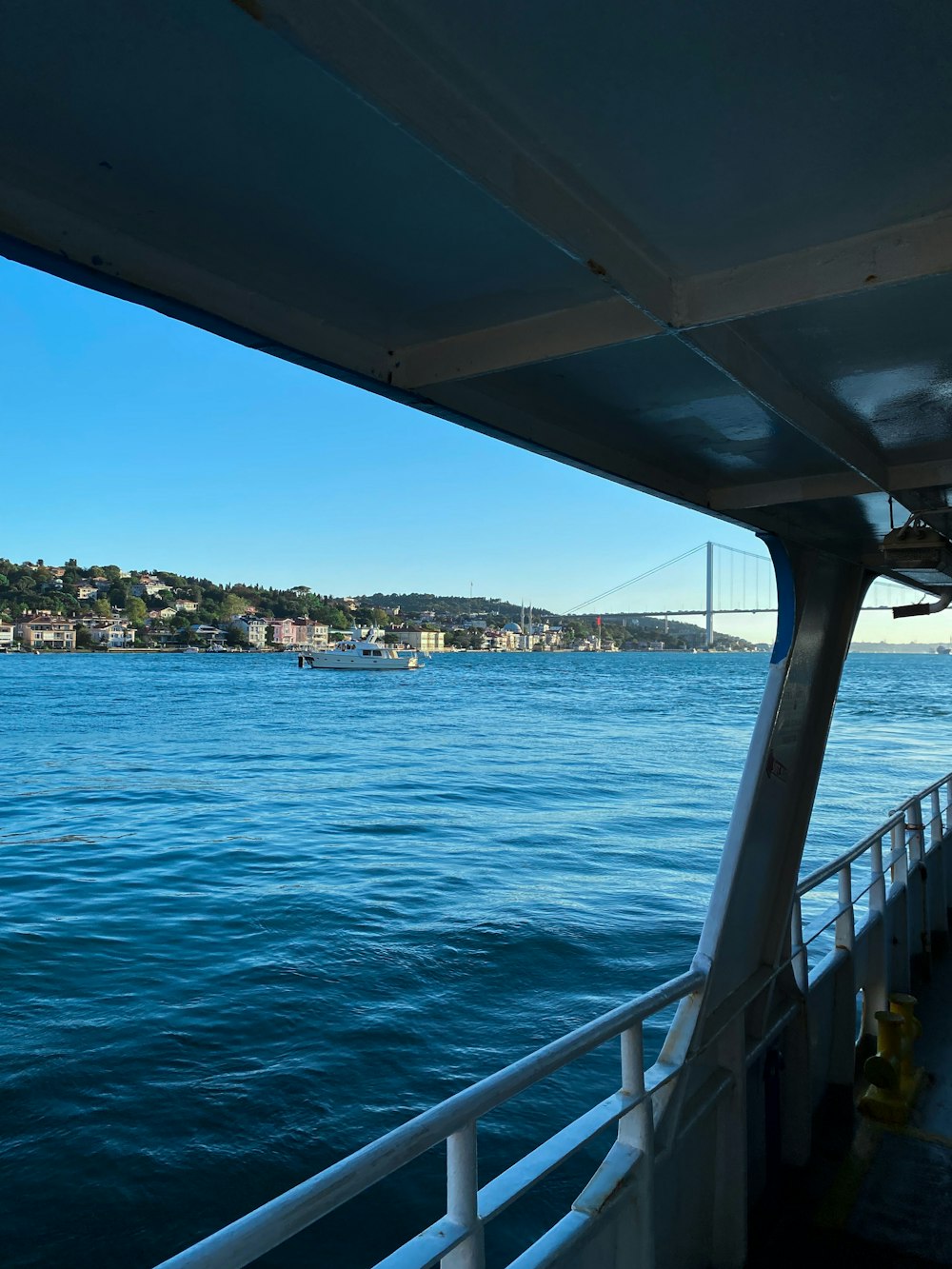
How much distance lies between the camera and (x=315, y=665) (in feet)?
311

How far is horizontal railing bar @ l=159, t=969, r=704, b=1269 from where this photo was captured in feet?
3.71

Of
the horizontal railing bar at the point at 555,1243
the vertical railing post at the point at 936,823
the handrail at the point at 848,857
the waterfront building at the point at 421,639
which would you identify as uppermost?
the waterfront building at the point at 421,639

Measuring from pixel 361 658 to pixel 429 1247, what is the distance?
89716 mm

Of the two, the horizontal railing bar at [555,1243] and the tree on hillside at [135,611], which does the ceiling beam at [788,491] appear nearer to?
the horizontal railing bar at [555,1243]

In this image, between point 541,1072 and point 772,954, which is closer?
point 541,1072

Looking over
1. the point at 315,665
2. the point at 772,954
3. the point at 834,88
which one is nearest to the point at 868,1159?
the point at 772,954

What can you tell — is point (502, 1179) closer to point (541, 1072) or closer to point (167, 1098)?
point (541, 1072)

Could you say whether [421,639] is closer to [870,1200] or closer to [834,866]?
[834,866]

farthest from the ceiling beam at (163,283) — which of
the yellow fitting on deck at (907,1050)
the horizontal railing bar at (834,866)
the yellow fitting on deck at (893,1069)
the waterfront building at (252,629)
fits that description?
the waterfront building at (252,629)

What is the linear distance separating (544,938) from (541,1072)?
935 cm

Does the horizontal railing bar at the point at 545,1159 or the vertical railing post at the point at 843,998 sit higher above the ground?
the horizontal railing bar at the point at 545,1159

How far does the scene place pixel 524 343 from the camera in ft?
6.27

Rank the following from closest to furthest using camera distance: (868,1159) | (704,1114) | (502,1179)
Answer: (502,1179), (704,1114), (868,1159)

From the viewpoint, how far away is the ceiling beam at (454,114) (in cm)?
95
